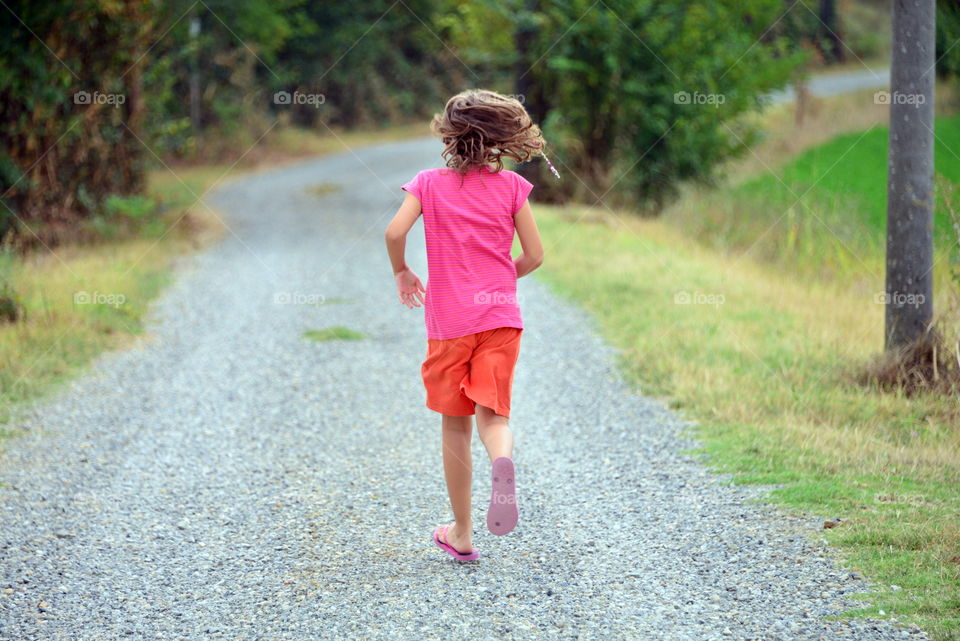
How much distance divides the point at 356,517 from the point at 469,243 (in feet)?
5.06

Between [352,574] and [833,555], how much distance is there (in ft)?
6.22

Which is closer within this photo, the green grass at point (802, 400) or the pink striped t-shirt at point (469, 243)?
the pink striped t-shirt at point (469, 243)

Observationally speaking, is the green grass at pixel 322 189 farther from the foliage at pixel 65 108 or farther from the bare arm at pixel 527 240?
the bare arm at pixel 527 240

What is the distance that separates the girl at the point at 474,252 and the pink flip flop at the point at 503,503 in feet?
0.07

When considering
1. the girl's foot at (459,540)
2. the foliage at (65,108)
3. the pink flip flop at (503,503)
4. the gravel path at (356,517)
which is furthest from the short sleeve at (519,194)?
the foliage at (65,108)

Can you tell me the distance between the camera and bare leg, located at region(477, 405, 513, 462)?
3586 mm

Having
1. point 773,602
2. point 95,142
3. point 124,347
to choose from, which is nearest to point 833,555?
point 773,602

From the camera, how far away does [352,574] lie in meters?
3.83

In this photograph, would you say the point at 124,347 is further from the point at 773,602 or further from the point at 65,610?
Answer: the point at 773,602

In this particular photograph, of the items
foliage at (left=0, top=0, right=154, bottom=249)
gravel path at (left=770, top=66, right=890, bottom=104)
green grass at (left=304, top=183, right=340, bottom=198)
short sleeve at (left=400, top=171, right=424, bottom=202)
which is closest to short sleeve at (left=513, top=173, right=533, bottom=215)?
short sleeve at (left=400, top=171, right=424, bottom=202)

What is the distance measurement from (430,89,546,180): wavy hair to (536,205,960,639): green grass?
6.74 ft

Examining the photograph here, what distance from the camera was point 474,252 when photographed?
364 cm

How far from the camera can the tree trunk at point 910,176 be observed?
233 inches


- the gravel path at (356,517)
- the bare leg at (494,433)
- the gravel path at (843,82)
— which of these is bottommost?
the gravel path at (356,517)
